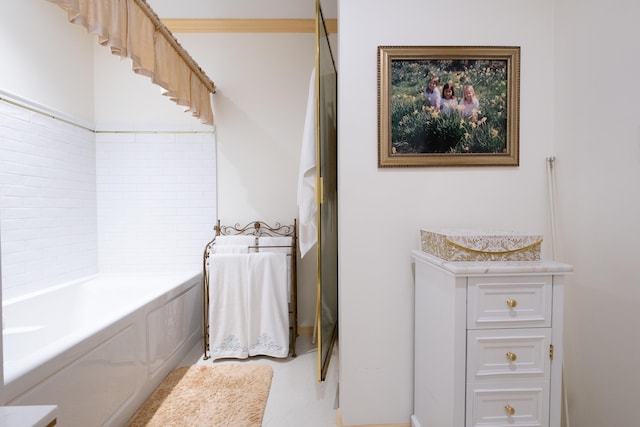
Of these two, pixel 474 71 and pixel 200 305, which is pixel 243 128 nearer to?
pixel 200 305

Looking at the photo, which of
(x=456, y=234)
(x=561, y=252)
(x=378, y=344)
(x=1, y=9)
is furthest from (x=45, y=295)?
(x=561, y=252)

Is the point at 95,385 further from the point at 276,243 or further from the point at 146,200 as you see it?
the point at 146,200

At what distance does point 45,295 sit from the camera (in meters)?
2.32

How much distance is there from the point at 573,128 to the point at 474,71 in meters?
0.52

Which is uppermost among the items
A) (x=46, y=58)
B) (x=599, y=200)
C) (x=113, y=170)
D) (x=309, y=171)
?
(x=46, y=58)

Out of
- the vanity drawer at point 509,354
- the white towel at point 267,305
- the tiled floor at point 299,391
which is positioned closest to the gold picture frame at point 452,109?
the vanity drawer at point 509,354

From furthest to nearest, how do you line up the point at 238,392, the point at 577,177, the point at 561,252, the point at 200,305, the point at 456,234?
1. the point at 200,305
2. the point at 238,392
3. the point at 561,252
4. the point at 577,177
5. the point at 456,234

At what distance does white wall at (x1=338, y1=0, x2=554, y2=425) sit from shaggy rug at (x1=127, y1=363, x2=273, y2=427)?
0.66 meters

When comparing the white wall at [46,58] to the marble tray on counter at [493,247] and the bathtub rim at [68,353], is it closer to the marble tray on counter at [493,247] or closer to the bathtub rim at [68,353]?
the bathtub rim at [68,353]

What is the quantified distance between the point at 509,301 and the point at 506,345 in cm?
17

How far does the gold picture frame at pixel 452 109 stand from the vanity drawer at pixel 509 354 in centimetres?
80

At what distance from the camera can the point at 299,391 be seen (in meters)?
2.06

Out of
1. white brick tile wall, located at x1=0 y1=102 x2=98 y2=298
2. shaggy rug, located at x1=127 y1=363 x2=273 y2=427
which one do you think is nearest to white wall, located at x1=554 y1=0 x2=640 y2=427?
shaggy rug, located at x1=127 y1=363 x2=273 y2=427

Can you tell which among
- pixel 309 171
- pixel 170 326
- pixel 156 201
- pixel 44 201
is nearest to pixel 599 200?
pixel 309 171
